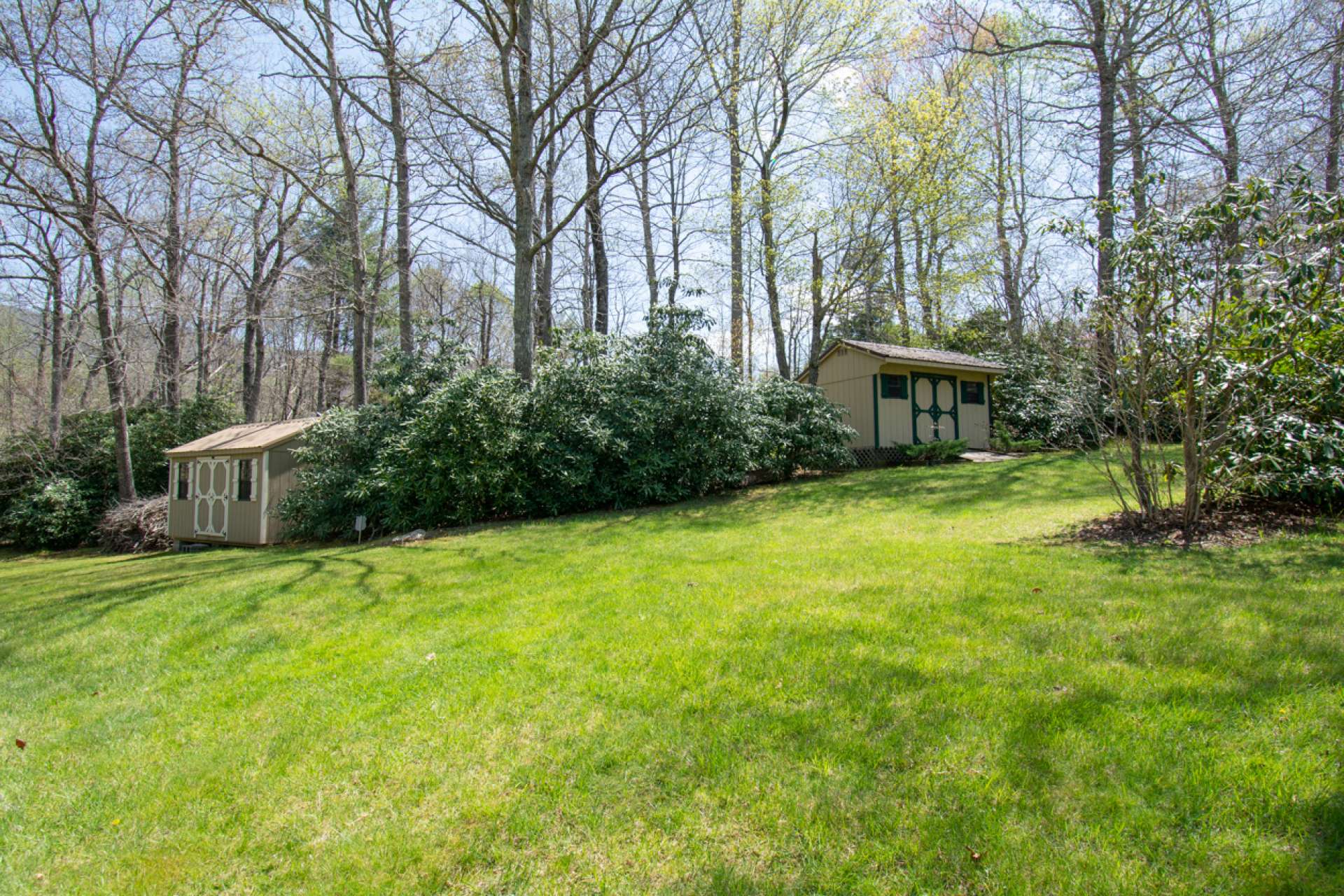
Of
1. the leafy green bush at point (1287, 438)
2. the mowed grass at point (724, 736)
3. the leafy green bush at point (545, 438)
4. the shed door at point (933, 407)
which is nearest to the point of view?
the mowed grass at point (724, 736)

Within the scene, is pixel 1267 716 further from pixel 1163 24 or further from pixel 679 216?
pixel 679 216

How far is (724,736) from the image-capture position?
2.65 meters

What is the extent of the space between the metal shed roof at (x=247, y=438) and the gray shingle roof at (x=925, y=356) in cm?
1253

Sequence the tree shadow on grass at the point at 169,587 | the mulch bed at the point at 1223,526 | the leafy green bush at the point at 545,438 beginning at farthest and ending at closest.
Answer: the leafy green bush at the point at 545,438
the tree shadow on grass at the point at 169,587
the mulch bed at the point at 1223,526

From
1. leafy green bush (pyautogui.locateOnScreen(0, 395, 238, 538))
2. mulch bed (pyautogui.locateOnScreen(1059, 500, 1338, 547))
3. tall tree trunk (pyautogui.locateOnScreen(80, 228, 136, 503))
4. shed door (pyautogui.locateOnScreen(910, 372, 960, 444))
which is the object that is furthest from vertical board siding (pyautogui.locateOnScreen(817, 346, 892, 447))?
leafy green bush (pyautogui.locateOnScreen(0, 395, 238, 538))

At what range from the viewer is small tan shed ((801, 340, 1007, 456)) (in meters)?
15.9

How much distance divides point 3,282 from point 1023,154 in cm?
2791

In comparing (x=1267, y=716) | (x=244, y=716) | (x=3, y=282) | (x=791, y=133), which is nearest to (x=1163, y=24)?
(x=791, y=133)

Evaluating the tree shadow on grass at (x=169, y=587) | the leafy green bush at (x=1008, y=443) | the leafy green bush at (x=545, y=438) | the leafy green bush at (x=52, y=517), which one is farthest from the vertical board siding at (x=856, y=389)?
the leafy green bush at (x=52, y=517)

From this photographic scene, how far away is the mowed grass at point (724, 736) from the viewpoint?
2.01 meters

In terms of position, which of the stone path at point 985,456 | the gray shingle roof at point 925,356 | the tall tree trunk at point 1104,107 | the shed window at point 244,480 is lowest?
the shed window at point 244,480

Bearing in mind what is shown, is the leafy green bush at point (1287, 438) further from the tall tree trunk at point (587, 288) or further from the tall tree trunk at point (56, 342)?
the tall tree trunk at point (56, 342)

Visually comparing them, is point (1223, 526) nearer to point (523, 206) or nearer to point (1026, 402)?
point (523, 206)

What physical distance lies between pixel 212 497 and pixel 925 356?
54.6 feet
